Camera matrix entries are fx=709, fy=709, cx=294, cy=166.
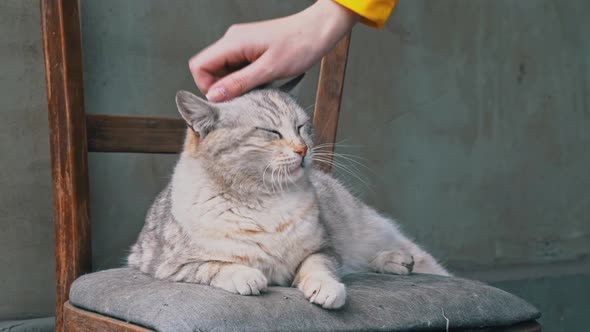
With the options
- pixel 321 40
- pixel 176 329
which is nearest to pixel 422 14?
pixel 321 40

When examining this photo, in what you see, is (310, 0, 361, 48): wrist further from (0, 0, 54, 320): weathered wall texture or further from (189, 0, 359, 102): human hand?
(0, 0, 54, 320): weathered wall texture

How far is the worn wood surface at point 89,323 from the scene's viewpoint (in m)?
1.09

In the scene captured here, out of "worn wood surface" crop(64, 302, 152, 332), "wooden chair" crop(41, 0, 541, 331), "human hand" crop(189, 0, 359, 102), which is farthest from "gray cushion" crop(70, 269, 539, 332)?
"human hand" crop(189, 0, 359, 102)

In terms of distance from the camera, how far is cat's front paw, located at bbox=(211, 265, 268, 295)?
1.07m

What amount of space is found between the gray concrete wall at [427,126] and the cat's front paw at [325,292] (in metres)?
1.05

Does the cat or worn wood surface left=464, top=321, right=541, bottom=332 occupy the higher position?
the cat

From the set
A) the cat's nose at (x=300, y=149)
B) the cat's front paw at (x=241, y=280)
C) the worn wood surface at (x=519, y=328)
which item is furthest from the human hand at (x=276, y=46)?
the worn wood surface at (x=519, y=328)

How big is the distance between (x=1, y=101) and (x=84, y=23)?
0.99ft

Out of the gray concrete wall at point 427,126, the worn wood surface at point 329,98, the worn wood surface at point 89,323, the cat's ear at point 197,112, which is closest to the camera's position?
the worn wood surface at point 89,323

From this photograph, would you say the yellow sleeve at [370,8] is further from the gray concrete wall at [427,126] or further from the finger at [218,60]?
the gray concrete wall at [427,126]

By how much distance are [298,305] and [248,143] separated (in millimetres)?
323

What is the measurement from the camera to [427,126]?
103 inches

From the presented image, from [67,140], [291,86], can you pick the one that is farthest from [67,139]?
[291,86]

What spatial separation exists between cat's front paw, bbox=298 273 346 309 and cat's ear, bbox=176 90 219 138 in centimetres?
34
